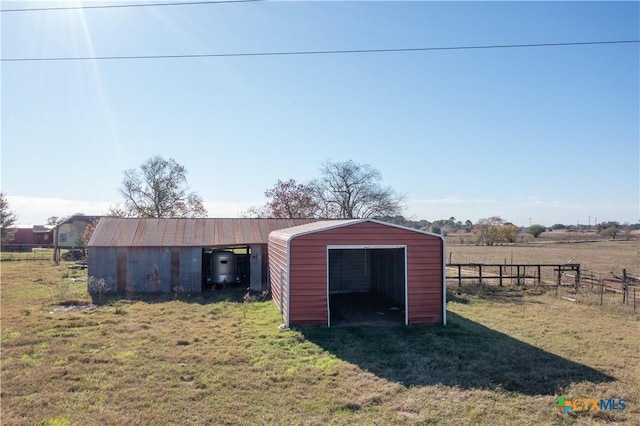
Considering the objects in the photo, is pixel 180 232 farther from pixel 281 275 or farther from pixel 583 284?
pixel 583 284

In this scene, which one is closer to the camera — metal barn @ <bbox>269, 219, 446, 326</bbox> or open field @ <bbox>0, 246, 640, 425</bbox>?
open field @ <bbox>0, 246, 640, 425</bbox>

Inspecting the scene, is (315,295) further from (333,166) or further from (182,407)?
(333,166)

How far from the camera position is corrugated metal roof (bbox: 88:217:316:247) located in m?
16.1

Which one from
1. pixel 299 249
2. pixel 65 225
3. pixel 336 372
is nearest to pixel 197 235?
pixel 299 249

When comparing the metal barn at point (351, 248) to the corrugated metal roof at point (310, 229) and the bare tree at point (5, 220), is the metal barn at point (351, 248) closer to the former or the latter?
the corrugated metal roof at point (310, 229)

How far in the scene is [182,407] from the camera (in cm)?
573

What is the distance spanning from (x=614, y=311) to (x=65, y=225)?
45.2m

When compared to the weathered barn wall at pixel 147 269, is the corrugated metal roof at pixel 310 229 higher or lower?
higher

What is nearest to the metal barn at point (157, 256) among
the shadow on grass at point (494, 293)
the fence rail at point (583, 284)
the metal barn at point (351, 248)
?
the metal barn at point (351, 248)

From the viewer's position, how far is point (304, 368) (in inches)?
289

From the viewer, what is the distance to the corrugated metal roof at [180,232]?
52.7ft

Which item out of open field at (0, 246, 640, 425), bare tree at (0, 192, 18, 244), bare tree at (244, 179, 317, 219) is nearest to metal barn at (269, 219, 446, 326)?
open field at (0, 246, 640, 425)

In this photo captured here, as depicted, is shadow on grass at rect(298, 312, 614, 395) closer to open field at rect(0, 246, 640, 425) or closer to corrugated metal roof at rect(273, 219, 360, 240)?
open field at rect(0, 246, 640, 425)

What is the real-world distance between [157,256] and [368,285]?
8.62 metres
